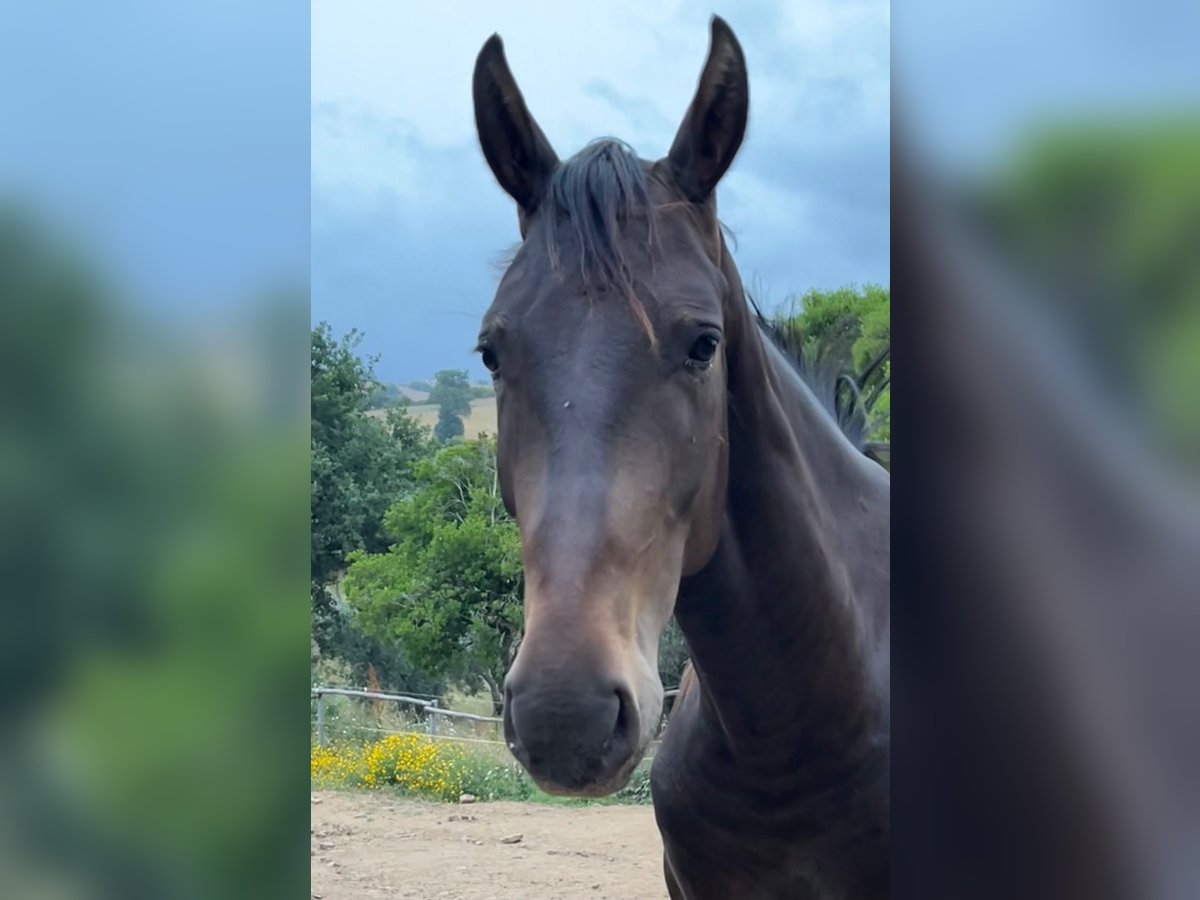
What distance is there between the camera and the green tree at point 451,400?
13.0 m

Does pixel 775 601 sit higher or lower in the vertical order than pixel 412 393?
lower

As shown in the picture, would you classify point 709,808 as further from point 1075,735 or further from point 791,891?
point 1075,735

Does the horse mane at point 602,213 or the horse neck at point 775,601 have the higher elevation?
the horse mane at point 602,213

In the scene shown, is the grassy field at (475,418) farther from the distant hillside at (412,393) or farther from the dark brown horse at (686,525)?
the dark brown horse at (686,525)

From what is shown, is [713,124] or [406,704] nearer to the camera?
[713,124]

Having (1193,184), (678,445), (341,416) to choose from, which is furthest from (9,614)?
(341,416)

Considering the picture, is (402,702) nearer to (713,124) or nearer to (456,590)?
(456,590)

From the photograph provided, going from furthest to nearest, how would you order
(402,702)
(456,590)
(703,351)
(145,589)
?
(456,590) < (402,702) < (703,351) < (145,589)

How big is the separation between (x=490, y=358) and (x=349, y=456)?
12647 mm

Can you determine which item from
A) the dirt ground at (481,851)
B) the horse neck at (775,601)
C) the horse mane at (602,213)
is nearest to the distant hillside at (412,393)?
the dirt ground at (481,851)

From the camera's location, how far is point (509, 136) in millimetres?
1507

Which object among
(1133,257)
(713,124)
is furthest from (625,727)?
(713,124)

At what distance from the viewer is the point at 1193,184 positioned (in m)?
0.51

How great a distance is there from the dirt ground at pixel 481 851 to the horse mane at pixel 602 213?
4648 millimetres
